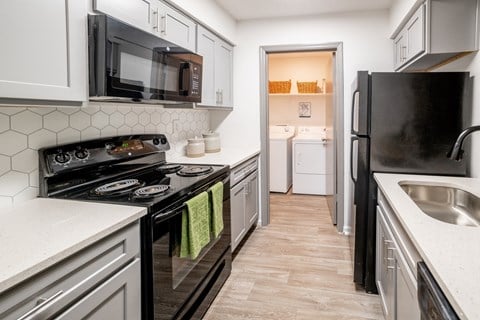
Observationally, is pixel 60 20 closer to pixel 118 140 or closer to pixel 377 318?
pixel 118 140

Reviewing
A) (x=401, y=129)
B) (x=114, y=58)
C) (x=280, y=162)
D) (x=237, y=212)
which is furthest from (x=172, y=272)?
(x=280, y=162)

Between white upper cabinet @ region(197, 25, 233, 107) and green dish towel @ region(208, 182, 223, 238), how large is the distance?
0.97m

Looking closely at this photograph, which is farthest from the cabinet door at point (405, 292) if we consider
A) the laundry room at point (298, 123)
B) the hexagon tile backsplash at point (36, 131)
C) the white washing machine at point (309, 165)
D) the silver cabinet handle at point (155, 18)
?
the white washing machine at point (309, 165)

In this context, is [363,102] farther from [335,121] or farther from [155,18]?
[155,18]

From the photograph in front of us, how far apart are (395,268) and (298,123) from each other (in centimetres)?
461

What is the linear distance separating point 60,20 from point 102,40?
0.62 feet

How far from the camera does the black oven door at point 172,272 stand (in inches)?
60.8

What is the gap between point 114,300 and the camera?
1.30 m

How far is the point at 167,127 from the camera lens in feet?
9.69

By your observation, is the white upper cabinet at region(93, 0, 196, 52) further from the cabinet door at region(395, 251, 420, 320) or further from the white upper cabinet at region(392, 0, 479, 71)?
the cabinet door at region(395, 251, 420, 320)

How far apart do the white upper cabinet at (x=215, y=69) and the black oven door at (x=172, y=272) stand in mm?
1402

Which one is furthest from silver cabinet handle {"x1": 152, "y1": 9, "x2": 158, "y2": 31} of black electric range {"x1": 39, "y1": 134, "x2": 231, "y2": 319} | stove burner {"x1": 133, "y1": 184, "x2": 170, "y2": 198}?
stove burner {"x1": 133, "y1": 184, "x2": 170, "y2": 198}

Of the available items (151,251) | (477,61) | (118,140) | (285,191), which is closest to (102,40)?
(118,140)

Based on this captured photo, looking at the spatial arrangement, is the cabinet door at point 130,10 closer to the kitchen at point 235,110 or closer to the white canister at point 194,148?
the kitchen at point 235,110
